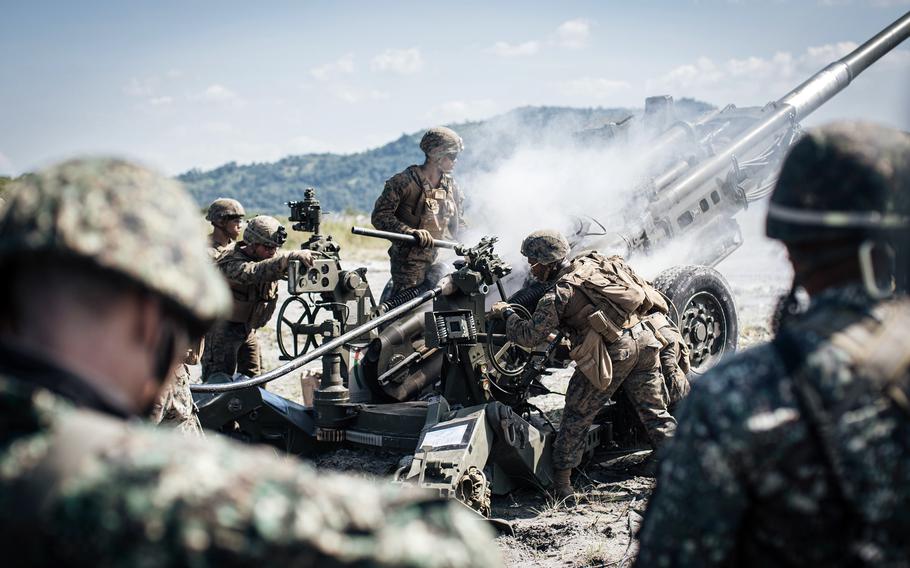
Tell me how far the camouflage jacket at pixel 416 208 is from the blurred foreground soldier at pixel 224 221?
1.18m

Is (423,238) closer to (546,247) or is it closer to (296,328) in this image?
(296,328)

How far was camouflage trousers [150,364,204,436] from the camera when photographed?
4469 mm

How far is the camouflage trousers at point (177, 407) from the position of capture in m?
4.47

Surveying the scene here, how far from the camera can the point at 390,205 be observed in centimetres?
841

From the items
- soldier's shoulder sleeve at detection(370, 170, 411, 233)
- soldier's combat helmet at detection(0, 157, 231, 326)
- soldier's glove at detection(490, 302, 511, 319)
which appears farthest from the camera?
soldier's shoulder sleeve at detection(370, 170, 411, 233)

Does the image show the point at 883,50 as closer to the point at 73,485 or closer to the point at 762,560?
the point at 762,560

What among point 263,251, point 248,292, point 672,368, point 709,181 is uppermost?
point 263,251

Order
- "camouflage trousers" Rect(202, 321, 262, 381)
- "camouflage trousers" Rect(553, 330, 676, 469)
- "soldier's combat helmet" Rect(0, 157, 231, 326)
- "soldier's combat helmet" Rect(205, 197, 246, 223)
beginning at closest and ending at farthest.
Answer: "soldier's combat helmet" Rect(0, 157, 231, 326), "camouflage trousers" Rect(553, 330, 676, 469), "camouflage trousers" Rect(202, 321, 262, 381), "soldier's combat helmet" Rect(205, 197, 246, 223)

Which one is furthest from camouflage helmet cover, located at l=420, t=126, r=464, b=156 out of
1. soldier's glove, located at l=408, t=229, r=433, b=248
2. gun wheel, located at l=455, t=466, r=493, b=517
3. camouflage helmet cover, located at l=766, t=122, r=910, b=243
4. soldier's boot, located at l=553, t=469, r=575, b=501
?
camouflage helmet cover, located at l=766, t=122, r=910, b=243

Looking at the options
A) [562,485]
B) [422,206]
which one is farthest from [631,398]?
[422,206]

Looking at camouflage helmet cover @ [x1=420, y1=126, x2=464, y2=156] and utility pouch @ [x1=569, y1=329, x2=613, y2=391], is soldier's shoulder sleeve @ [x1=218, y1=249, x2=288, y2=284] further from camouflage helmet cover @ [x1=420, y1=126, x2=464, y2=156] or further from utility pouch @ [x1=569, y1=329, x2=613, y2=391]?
utility pouch @ [x1=569, y1=329, x2=613, y2=391]

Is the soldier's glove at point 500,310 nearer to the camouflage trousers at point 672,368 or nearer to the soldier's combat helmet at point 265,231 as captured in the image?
the camouflage trousers at point 672,368

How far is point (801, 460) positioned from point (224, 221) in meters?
7.04

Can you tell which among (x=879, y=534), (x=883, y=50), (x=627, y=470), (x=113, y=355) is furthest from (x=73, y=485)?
(x=883, y=50)
